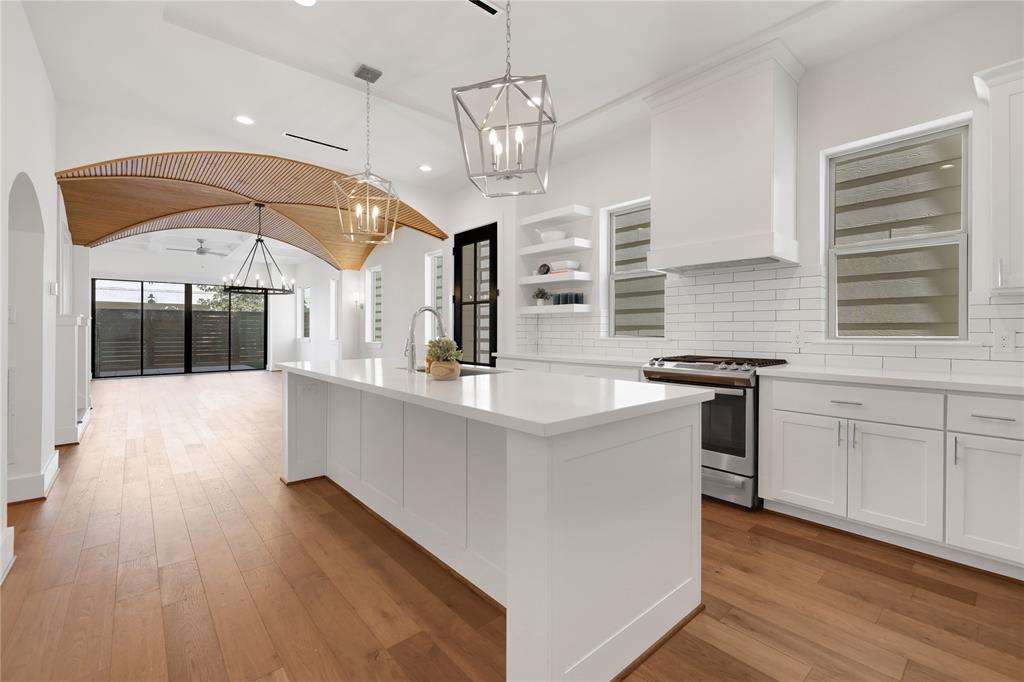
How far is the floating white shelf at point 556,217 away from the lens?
14.7 ft

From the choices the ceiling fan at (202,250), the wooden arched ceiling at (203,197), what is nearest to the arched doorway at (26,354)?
the wooden arched ceiling at (203,197)

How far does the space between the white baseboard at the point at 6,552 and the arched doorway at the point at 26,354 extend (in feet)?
3.74

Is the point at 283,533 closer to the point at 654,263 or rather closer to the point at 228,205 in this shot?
the point at 654,263

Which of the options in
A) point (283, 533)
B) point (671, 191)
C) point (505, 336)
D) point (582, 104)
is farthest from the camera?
point (505, 336)

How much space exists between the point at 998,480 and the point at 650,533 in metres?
1.76

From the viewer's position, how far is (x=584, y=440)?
1.44 metres

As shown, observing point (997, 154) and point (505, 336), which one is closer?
point (997, 154)

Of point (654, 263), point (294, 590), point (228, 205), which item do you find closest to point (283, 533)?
point (294, 590)

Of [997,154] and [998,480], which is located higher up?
[997,154]

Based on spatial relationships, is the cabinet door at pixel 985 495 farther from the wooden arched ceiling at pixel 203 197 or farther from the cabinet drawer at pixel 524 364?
the wooden arched ceiling at pixel 203 197

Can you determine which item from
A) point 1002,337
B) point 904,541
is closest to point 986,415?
point 1002,337

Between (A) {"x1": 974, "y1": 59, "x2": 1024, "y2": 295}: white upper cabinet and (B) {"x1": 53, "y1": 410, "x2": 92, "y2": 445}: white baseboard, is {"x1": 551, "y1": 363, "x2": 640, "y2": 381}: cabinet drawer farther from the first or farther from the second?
(B) {"x1": 53, "y1": 410, "x2": 92, "y2": 445}: white baseboard

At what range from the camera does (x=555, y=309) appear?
4.67 m

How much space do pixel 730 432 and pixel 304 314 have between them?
39.0 ft
